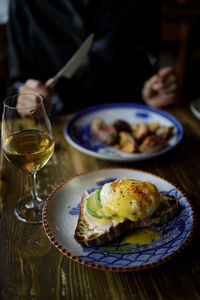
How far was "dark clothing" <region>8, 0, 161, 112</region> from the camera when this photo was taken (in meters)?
2.04

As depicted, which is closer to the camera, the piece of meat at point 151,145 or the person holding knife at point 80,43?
the piece of meat at point 151,145

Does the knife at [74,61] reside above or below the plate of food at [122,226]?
above

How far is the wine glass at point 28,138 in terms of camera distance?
0.87 m

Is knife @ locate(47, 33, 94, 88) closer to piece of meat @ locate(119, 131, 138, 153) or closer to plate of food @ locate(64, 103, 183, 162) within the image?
plate of food @ locate(64, 103, 183, 162)

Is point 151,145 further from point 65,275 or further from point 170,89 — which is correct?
point 65,275

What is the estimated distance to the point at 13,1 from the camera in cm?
205

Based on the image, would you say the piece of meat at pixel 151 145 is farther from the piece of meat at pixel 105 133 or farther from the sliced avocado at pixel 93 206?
the sliced avocado at pixel 93 206

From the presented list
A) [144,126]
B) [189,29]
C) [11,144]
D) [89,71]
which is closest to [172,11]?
[189,29]

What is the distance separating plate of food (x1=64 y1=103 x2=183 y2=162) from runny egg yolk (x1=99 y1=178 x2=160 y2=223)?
348 mm

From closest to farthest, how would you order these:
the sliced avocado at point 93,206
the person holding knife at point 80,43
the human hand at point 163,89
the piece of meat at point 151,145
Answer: the sliced avocado at point 93,206, the piece of meat at point 151,145, the human hand at point 163,89, the person holding knife at point 80,43

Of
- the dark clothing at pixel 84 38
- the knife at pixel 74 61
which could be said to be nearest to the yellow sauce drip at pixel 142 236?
the knife at pixel 74 61

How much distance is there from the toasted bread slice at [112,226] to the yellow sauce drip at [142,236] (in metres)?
0.02

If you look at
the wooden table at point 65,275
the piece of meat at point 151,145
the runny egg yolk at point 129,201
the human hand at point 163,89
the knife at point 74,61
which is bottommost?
the human hand at point 163,89

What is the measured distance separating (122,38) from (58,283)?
1.83m
